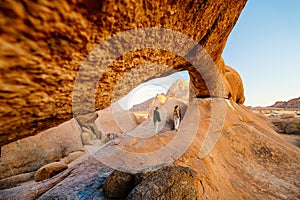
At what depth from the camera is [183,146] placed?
2.79 metres

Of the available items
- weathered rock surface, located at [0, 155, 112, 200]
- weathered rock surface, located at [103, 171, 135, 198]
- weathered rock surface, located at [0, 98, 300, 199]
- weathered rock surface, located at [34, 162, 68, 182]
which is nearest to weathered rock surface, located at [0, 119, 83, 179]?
weathered rock surface, located at [34, 162, 68, 182]

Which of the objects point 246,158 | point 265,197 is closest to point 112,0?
point 265,197

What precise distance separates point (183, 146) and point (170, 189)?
1.42 metres

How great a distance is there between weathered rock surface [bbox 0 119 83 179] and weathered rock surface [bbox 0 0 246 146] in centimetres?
482

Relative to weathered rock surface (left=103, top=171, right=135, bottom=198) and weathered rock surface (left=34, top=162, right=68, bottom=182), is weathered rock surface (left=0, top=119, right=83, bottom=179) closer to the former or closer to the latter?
weathered rock surface (left=34, top=162, right=68, bottom=182)

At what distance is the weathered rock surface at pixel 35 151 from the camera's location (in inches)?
168

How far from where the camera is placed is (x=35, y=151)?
5.01 m

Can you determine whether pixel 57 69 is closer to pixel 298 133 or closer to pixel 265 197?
pixel 265 197

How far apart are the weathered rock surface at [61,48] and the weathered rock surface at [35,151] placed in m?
4.82

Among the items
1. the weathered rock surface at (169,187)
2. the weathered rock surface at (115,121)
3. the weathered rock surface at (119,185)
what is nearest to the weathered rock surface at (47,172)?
the weathered rock surface at (119,185)

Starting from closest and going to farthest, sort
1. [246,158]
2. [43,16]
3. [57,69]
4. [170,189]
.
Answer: [43,16], [57,69], [170,189], [246,158]

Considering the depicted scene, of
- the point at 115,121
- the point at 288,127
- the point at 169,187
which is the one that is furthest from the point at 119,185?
the point at 115,121

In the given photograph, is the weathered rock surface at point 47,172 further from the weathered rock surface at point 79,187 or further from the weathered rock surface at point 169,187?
the weathered rock surface at point 169,187

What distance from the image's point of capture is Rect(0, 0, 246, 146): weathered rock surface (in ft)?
2.22
